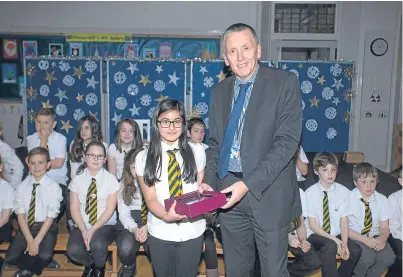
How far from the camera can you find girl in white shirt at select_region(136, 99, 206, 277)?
7.66 ft

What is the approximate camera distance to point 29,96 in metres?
6.72

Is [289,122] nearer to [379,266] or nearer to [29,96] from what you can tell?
[379,266]

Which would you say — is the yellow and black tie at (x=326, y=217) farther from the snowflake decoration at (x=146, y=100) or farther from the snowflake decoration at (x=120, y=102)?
the snowflake decoration at (x=120, y=102)

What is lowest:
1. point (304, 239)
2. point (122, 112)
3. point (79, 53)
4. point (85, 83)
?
point (304, 239)

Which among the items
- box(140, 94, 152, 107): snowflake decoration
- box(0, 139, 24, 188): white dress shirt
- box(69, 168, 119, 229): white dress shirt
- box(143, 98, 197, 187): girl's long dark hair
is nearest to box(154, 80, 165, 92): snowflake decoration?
box(140, 94, 152, 107): snowflake decoration

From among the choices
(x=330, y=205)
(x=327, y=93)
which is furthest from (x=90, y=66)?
(x=330, y=205)

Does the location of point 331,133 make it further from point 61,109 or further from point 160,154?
point 160,154

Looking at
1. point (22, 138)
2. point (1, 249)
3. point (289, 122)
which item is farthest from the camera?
point (22, 138)

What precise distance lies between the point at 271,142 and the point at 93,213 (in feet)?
6.13

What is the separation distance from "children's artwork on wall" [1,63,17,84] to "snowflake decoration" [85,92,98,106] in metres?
1.58

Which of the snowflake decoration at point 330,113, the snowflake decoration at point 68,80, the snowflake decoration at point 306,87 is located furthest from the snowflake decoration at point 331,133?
the snowflake decoration at point 68,80

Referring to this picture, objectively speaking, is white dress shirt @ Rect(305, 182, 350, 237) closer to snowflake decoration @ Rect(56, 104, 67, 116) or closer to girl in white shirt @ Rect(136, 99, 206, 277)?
girl in white shirt @ Rect(136, 99, 206, 277)

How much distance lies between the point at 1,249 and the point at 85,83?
395cm

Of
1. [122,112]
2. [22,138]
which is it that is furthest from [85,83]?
[22,138]
